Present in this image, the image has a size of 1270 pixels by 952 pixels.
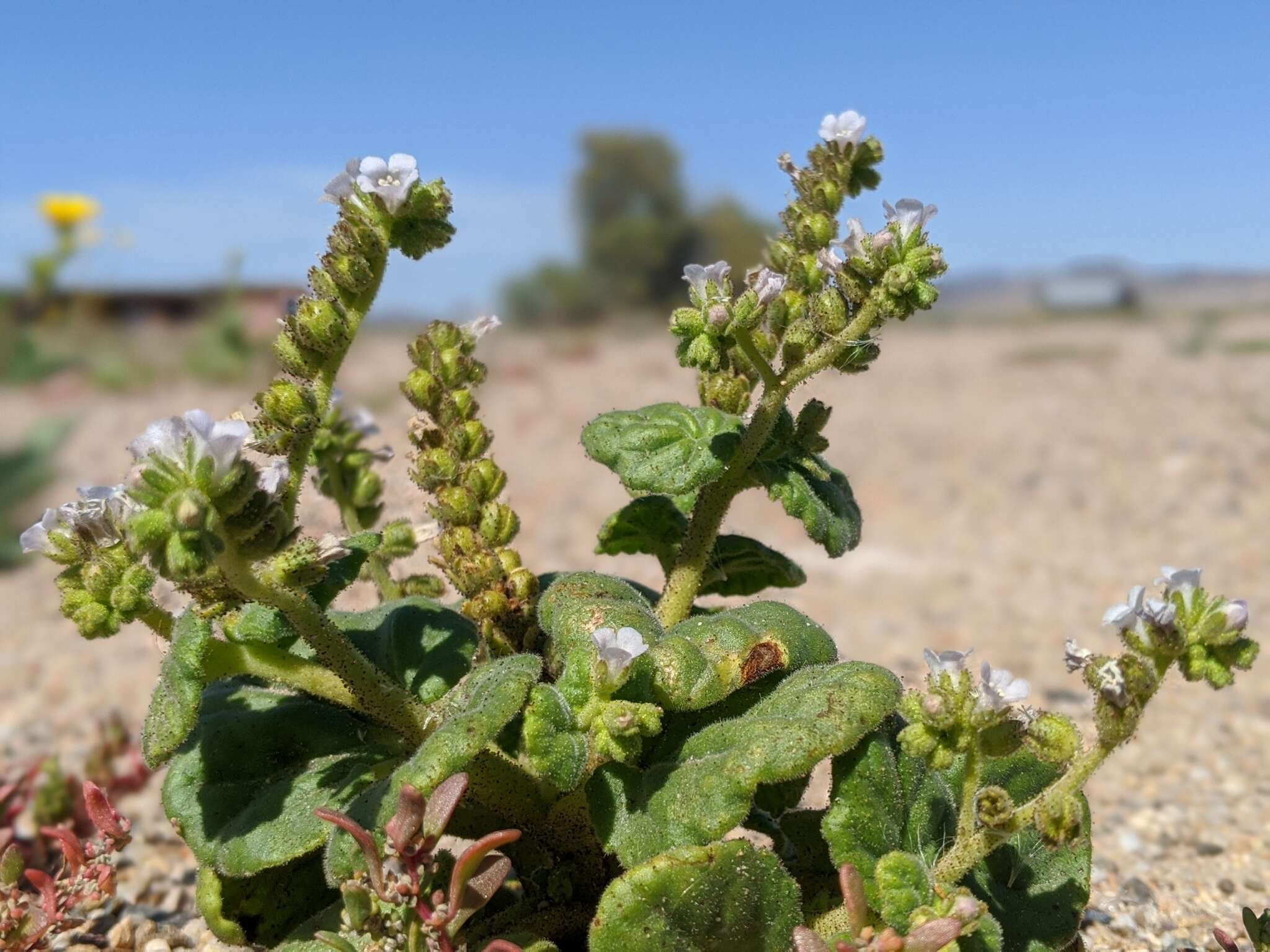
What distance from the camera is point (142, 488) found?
5.29 feet

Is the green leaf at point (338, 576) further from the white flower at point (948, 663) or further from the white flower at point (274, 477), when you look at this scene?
the white flower at point (948, 663)

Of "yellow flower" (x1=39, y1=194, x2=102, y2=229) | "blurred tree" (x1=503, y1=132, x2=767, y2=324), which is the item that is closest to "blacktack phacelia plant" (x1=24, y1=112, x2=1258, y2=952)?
"yellow flower" (x1=39, y1=194, x2=102, y2=229)

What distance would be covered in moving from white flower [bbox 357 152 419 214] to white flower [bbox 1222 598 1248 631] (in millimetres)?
1436

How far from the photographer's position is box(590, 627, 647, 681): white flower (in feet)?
6.00

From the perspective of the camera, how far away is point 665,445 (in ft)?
6.99

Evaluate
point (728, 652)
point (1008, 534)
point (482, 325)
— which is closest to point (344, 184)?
point (482, 325)

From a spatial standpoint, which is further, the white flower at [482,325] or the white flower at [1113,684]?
the white flower at [482,325]

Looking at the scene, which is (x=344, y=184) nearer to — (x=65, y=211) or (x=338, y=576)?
(x=338, y=576)

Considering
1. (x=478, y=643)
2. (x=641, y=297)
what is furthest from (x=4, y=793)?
(x=641, y=297)

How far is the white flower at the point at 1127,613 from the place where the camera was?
1.75 m

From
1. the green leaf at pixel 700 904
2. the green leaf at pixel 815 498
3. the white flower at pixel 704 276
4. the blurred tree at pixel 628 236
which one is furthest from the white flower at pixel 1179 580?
the blurred tree at pixel 628 236

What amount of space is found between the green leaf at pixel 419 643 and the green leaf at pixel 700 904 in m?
0.59

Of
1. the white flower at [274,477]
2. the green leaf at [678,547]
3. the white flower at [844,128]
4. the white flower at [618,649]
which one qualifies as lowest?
the white flower at [618,649]

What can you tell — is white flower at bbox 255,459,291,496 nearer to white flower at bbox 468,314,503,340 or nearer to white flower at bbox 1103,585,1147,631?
white flower at bbox 468,314,503,340
